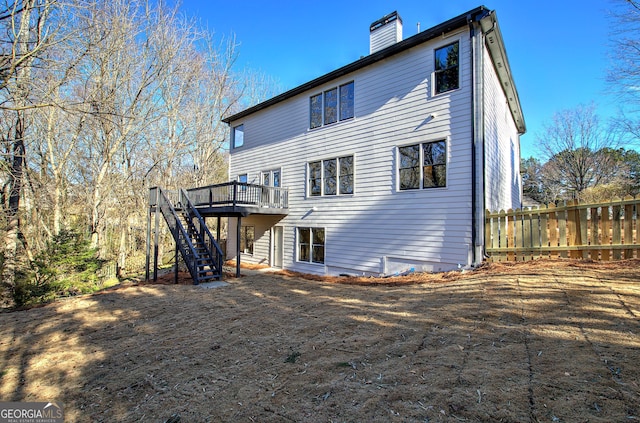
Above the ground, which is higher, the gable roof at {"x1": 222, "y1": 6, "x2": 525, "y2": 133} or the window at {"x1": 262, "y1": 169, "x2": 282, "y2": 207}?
the gable roof at {"x1": 222, "y1": 6, "x2": 525, "y2": 133}

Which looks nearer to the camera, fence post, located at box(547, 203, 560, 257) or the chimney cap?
fence post, located at box(547, 203, 560, 257)

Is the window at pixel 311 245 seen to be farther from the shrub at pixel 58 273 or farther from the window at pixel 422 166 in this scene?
the shrub at pixel 58 273

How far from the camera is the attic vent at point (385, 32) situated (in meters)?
10.8

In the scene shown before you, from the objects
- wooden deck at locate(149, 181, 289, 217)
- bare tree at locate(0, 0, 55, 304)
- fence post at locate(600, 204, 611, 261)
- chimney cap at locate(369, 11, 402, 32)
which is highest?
chimney cap at locate(369, 11, 402, 32)

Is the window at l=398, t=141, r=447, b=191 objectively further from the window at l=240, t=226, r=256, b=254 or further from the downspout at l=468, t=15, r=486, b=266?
the window at l=240, t=226, r=256, b=254

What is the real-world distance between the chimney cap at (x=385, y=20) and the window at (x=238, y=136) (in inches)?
313

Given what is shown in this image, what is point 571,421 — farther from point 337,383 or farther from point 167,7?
point 167,7

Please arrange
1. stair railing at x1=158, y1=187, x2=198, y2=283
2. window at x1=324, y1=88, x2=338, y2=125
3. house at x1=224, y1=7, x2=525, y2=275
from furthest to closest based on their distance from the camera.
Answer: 1. window at x1=324, y1=88, x2=338, y2=125
2. stair railing at x1=158, y1=187, x2=198, y2=283
3. house at x1=224, y1=7, x2=525, y2=275

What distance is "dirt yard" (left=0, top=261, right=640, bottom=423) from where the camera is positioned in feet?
7.51

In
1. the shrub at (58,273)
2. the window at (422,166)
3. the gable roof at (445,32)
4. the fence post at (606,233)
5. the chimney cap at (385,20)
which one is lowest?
the shrub at (58,273)

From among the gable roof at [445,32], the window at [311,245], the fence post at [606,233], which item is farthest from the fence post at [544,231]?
the window at [311,245]

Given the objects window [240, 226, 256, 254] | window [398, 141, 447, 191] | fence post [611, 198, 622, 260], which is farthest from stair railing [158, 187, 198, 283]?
fence post [611, 198, 622, 260]

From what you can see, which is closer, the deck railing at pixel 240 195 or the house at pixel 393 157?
the house at pixel 393 157

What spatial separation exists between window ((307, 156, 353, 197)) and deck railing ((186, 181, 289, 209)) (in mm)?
1384
